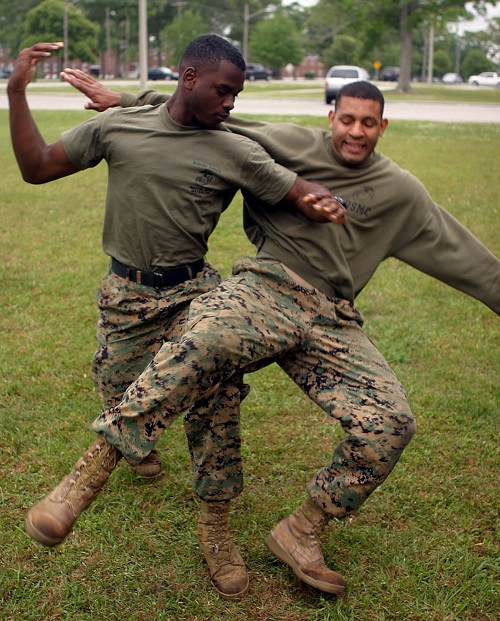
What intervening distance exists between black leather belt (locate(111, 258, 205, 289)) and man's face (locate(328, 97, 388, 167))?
2.90 feet

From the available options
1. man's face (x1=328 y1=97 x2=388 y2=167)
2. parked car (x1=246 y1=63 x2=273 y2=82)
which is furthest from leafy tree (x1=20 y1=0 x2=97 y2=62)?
man's face (x1=328 y1=97 x2=388 y2=167)

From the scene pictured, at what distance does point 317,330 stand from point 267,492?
1141 millimetres

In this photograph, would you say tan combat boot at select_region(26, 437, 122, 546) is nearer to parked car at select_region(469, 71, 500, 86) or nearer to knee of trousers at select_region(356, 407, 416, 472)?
knee of trousers at select_region(356, 407, 416, 472)

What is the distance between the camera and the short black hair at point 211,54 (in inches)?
140

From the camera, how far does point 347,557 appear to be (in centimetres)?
372

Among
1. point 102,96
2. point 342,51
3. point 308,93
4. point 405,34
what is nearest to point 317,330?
point 102,96

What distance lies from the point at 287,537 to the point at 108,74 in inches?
4077

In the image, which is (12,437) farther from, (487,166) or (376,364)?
(487,166)

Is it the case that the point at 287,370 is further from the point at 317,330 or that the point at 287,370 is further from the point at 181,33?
the point at 181,33

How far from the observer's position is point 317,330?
352 cm

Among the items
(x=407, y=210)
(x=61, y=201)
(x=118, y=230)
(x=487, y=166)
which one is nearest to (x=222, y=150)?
(x=118, y=230)

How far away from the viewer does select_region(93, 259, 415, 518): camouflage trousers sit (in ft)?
10.2

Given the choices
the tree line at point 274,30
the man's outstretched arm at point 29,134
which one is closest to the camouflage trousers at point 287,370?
the man's outstretched arm at point 29,134

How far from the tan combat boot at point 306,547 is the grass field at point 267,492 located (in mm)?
113
